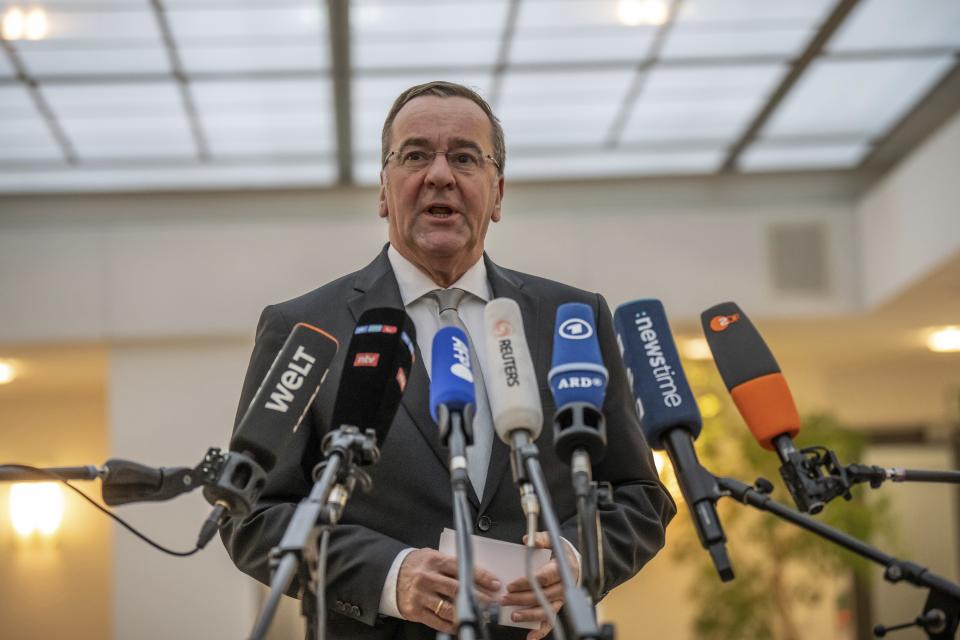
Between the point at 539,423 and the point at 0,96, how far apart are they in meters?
7.75

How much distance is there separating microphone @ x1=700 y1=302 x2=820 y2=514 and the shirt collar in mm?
601

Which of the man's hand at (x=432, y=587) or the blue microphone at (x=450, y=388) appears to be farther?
the man's hand at (x=432, y=587)

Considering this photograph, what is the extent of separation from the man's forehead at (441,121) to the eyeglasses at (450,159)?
0.08 feet

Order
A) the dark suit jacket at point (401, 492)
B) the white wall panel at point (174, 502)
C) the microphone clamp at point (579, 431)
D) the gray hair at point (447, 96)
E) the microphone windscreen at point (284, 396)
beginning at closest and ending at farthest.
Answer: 1. the microphone clamp at point (579, 431)
2. the microphone windscreen at point (284, 396)
3. the dark suit jacket at point (401, 492)
4. the gray hair at point (447, 96)
5. the white wall panel at point (174, 502)

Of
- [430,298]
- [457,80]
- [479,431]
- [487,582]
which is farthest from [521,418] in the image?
[457,80]

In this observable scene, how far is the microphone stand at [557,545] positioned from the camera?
130 centimetres

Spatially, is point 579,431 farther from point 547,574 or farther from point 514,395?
point 547,574

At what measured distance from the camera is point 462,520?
4.68ft

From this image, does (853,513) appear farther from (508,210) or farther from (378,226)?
(378,226)

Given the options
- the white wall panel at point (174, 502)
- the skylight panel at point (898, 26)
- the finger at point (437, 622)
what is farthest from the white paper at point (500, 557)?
the white wall panel at point (174, 502)

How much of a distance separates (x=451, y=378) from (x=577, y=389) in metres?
0.17

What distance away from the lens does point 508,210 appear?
10.0 meters

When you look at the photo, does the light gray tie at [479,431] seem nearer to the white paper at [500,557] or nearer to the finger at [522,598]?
the white paper at [500,557]

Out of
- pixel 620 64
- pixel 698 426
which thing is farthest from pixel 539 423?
pixel 620 64
